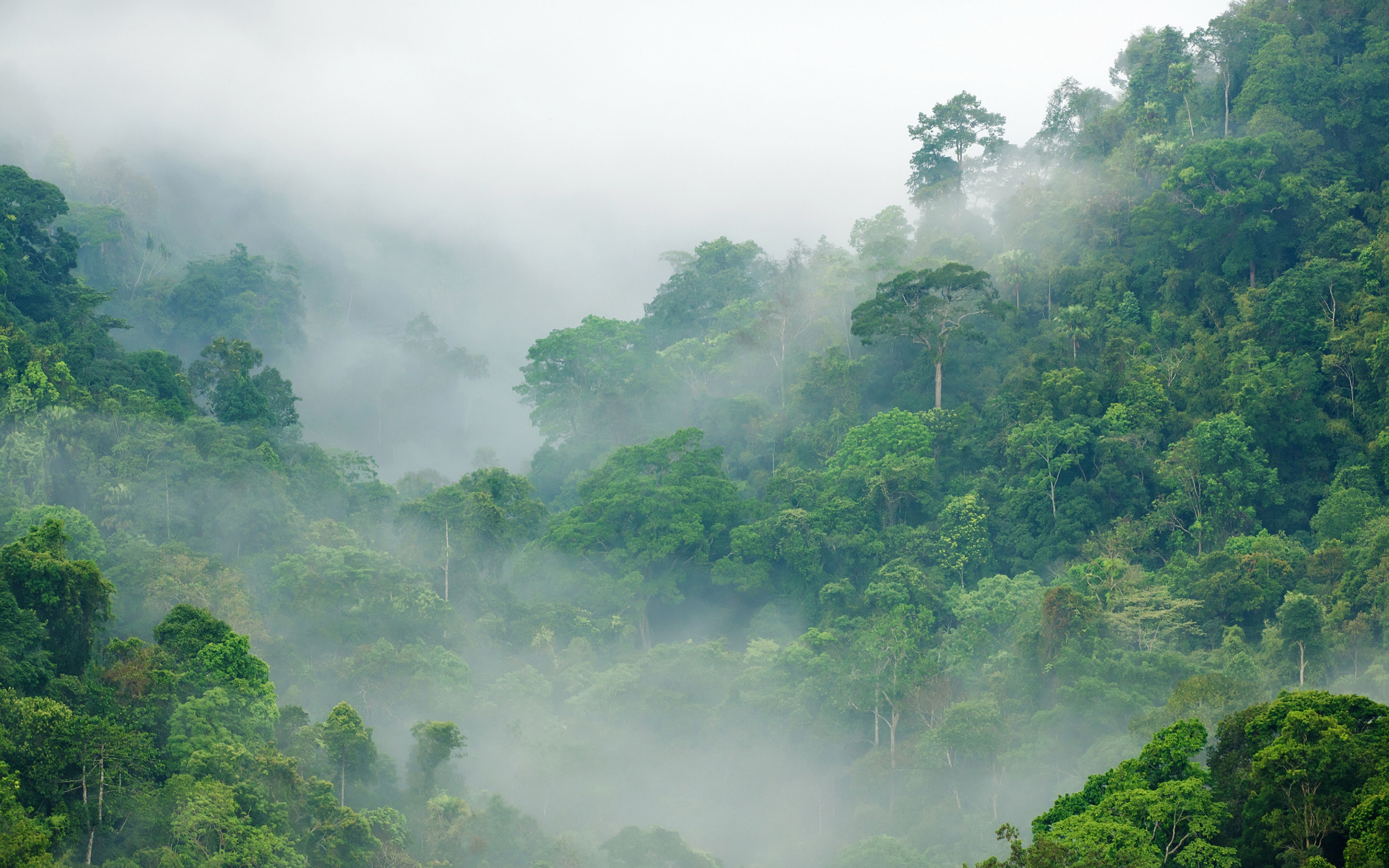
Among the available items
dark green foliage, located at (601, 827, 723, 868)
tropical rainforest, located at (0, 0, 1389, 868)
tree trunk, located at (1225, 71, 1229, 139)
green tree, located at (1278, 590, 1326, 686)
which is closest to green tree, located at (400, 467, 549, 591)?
tropical rainforest, located at (0, 0, 1389, 868)

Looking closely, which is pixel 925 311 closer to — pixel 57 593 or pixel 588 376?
pixel 588 376

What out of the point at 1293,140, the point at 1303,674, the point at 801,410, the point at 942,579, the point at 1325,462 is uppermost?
the point at 1293,140

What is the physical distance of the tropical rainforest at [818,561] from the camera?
26828 mm

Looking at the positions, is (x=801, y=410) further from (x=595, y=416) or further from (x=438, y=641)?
(x=438, y=641)

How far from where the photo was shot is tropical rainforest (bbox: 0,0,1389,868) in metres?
26.8

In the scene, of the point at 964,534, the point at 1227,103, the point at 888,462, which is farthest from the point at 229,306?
the point at 1227,103

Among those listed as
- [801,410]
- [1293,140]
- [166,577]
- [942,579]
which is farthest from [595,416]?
[1293,140]

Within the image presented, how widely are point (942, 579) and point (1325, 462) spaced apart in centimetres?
1025

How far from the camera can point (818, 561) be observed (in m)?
39.7

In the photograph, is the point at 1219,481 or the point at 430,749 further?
the point at 1219,481

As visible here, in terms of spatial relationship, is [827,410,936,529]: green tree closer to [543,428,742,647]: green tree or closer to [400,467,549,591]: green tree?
[543,428,742,647]: green tree

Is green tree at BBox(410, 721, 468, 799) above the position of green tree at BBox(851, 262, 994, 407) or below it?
below

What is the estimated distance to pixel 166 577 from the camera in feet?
105

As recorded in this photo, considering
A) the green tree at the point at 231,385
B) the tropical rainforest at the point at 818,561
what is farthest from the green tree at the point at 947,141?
the green tree at the point at 231,385
